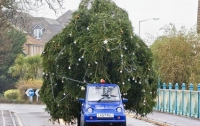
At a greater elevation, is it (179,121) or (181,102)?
(181,102)

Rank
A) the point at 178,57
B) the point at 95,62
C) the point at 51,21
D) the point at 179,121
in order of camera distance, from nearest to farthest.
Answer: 1. the point at 95,62
2. the point at 179,121
3. the point at 178,57
4. the point at 51,21

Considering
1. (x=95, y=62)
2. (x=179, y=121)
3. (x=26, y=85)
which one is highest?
(x=95, y=62)

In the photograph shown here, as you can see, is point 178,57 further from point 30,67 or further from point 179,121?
point 30,67

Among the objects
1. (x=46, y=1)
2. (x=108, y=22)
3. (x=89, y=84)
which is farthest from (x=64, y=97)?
(x=46, y=1)

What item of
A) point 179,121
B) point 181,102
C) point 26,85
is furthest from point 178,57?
point 26,85

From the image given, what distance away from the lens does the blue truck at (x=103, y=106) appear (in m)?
19.0

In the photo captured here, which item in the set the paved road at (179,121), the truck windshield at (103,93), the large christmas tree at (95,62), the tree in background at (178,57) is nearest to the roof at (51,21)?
the tree in background at (178,57)

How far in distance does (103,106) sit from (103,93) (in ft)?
1.88

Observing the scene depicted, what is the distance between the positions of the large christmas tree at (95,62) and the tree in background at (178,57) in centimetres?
2201

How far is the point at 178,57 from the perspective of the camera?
4359 centimetres

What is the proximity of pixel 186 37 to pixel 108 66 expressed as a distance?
81.0 feet

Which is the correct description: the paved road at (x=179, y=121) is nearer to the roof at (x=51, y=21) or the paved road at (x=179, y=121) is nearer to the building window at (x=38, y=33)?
the building window at (x=38, y=33)

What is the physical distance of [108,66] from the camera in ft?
68.0

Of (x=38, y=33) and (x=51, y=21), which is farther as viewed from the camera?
(x=51, y=21)
